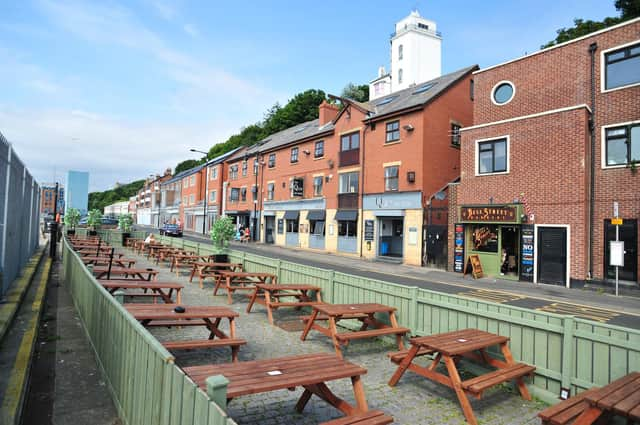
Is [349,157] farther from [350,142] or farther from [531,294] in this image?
[531,294]

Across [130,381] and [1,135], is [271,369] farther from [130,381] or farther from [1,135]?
[1,135]

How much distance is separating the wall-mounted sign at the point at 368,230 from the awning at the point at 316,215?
16.1 feet

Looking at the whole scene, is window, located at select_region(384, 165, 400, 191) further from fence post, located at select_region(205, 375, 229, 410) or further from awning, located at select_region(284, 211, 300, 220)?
fence post, located at select_region(205, 375, 229, 410)

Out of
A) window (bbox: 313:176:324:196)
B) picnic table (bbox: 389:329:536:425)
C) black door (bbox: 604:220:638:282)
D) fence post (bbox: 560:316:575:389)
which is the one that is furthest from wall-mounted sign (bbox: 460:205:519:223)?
fence post (bbox: 560:316:575:389)

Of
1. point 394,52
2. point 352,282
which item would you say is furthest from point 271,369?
point 394,52

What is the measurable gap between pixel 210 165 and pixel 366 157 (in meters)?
33.4

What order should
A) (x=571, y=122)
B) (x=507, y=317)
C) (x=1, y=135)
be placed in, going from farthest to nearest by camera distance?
1. (x=571, y=122)
2. (x=1, y=135)
3. (x=507, y=317)

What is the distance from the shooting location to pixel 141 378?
3.52 metres

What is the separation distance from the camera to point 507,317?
5.52m

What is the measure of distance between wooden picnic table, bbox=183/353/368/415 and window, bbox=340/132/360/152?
82.9 feet

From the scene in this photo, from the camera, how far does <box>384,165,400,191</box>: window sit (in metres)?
25.1

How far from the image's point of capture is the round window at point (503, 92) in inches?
780

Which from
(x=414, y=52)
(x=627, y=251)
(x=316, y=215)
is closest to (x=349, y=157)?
(x=316, y=215)

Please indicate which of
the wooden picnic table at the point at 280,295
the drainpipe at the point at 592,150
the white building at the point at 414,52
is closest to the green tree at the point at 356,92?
the white building at the point at 414,52
